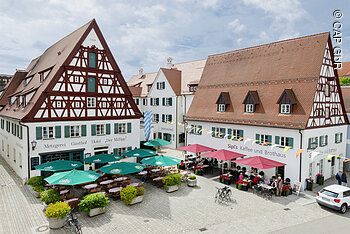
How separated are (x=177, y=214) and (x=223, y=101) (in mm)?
14134

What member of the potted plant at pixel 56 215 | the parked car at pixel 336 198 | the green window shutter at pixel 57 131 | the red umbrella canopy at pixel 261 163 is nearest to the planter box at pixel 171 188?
the red umbrella canopy at pixel 261 163

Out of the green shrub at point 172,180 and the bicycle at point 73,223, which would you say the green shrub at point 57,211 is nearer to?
the bicycle at point 73,223

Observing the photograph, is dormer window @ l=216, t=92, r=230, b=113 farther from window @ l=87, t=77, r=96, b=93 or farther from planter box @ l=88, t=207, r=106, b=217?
planter box @ l=88, t=207, r=106, b=217

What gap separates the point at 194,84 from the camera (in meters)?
33.1

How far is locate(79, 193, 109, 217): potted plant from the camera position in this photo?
13.5 m

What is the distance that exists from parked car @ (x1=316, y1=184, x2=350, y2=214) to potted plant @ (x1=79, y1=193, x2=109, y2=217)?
13470 millimetres

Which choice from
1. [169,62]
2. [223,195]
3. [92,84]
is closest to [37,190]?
[92,84]

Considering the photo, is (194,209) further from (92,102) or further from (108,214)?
(92,102)

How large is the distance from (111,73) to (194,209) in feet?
47.9

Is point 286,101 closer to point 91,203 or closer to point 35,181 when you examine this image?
point 91,203

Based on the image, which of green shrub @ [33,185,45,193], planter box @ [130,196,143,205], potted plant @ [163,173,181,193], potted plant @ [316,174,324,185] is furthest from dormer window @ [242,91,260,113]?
green shrub @ [33,185,45,193]

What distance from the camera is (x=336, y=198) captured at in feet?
48.2

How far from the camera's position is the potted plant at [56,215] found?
39.1 feet

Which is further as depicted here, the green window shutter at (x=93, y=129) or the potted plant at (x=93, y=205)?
the green window shutter at (x=93, y=129)
